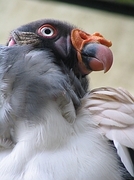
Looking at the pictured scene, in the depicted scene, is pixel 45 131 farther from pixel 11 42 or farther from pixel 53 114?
pixel 11 42

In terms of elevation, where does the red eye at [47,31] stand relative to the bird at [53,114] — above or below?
above

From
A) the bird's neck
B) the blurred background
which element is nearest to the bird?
the bird's neck

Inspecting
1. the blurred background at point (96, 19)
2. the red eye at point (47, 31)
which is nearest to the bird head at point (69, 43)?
the red eye at point (47, 31)

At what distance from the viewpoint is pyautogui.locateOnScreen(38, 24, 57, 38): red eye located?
677 millimetres

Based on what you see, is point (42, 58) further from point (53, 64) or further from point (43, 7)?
point (43, 7)

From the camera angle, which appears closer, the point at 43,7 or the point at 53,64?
the point at 53,64

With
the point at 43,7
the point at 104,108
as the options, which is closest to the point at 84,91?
the point at 104,108

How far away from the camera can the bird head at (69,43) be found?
0.66 meters

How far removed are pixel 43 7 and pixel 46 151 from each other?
1.50 m

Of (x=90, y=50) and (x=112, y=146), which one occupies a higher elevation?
(x=90, y=50)

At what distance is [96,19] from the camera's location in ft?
6.46

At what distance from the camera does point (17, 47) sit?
656 mm

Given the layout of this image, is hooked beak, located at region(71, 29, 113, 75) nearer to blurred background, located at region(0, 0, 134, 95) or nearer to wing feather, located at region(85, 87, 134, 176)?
wing feather, located at region(85, 87, 134, 176)

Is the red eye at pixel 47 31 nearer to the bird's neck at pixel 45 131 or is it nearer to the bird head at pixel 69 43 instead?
the bird head at pixel 69 43
